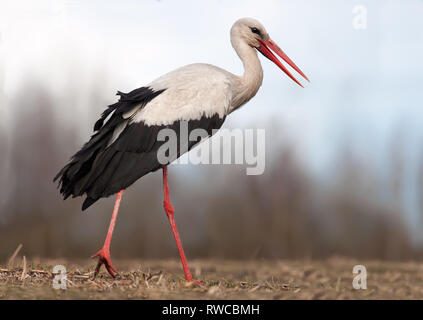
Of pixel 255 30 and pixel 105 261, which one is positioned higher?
pixel 255 30

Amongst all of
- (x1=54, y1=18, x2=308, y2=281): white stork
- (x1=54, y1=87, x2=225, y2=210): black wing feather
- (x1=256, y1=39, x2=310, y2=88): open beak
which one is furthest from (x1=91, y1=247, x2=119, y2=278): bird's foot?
(x1=256, y1=39, x2=310, y2=88): open beak

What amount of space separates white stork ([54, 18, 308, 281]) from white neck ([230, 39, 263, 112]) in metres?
0.03

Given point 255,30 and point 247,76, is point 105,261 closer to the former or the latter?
point 247,76

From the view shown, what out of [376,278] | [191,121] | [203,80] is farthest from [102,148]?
[376,278]

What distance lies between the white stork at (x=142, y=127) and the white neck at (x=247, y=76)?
3 cm

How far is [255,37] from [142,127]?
2017 mm

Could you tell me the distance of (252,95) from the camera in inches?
236

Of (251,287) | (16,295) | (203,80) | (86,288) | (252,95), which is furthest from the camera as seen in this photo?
(252,95)

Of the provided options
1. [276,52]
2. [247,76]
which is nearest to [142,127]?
[247,76]

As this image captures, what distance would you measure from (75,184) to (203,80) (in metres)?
Result: 1.69

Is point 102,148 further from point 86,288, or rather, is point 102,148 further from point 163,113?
point 86,288

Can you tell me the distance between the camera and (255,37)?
246 inches

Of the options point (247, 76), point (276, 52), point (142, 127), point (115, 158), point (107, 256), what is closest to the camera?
point (107, 256)

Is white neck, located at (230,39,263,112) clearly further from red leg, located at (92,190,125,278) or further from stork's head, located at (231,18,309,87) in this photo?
red leg, located at (92,190,125,278)
